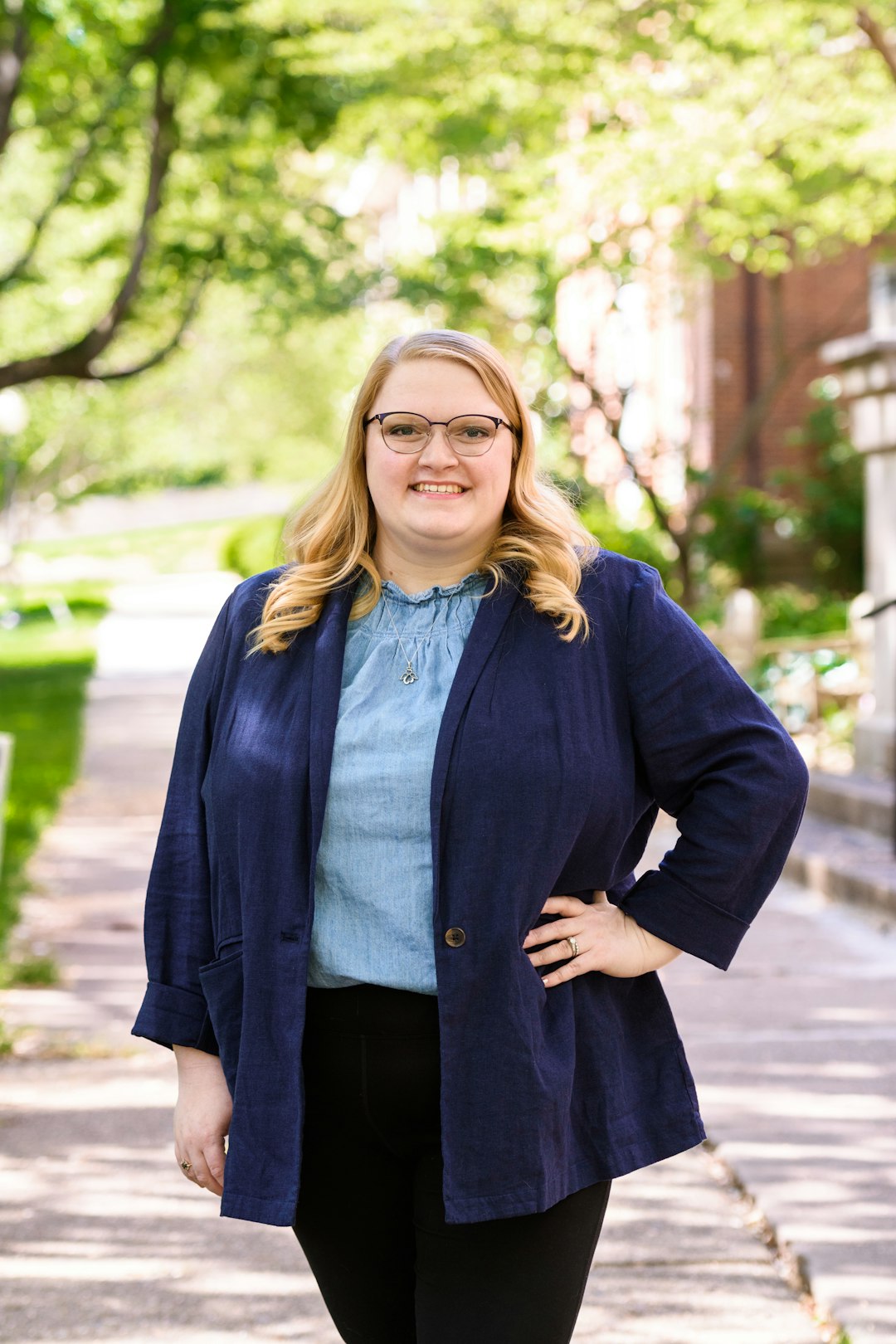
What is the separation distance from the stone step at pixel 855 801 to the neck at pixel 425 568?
246 inches

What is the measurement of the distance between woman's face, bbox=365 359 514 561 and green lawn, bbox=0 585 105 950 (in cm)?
473

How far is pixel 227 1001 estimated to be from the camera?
2162 millimetres

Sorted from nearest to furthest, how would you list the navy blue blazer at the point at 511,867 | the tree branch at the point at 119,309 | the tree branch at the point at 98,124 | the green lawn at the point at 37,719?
the navy blue blazer at the point at 511,867, the green lawn at the point at 37,719, the tree branch at the point at 98,124, the tree branch at the point at 119,309

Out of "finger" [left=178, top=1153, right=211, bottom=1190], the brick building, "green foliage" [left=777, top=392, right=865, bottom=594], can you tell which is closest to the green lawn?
"finger" [left=178, top=1153, right=211, bottom=1190]

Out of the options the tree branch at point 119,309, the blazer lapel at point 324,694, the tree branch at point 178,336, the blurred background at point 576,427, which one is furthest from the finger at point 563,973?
the tree branch at point 178,336

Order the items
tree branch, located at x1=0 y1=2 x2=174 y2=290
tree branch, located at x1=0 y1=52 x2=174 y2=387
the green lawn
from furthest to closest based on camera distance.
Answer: tree branch, located at x1=0 y1=52 x2=174 y2=387 → tree branch, located at x1=0 y1=2 x2=174 y2=290 → the green lawn

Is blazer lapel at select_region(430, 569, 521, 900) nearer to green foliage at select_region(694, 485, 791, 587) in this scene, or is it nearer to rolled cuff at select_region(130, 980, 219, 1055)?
rolled cuff at select_region(130, 980, 219, 1055)

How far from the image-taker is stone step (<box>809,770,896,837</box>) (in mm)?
8438

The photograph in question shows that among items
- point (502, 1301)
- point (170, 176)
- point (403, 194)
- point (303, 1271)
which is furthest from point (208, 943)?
point (403, 194)

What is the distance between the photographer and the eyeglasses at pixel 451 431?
2188 millimetres

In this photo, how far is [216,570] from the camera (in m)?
43.3

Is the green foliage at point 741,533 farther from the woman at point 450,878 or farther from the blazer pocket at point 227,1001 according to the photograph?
the blazer pocket at point 227,1001

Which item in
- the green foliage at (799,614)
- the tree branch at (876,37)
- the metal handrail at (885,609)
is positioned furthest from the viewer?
the green foliage at (799,614)

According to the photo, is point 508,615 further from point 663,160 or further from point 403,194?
point 403,194
